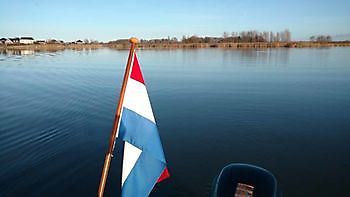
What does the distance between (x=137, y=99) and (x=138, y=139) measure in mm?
600

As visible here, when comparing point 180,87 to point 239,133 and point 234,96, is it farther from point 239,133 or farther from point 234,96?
point 239,133

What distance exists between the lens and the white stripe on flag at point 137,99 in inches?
149

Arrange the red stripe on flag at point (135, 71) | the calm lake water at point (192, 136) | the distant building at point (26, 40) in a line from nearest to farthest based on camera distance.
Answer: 1. the red stripe on flag at point (135, 71)
2. the calm lake water at point (192, 136)
3. the distant building at point (26, 40)

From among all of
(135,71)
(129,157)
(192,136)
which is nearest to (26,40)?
(192,136)

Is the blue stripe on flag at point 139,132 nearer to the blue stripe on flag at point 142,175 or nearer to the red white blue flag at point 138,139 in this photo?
the red white blue flag at point 138,139

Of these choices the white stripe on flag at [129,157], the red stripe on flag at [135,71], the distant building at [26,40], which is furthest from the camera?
the distant building at [26,40]

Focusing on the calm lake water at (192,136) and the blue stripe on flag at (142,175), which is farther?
the calm lake water at (192,136)

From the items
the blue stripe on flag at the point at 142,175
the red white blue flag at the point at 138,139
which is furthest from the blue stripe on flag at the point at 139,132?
the blue stripe on flag at the point at 142,175

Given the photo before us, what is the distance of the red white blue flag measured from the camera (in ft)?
12.5

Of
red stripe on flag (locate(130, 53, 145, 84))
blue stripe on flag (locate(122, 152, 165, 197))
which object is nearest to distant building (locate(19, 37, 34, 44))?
red stripe on flag (locate(130, 53, 145, 84))

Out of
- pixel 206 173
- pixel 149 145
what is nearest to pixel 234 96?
pixel 206 173

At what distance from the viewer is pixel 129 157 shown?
12.7ft

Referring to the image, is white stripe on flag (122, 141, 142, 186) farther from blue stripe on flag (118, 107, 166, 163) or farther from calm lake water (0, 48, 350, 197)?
calm lake water (0, 48, 350, 197)

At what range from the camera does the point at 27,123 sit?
11.2 m
